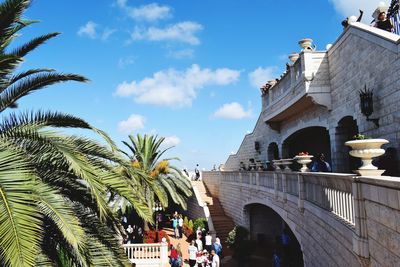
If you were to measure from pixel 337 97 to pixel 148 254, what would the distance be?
444 inches

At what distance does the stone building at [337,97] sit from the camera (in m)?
8.58

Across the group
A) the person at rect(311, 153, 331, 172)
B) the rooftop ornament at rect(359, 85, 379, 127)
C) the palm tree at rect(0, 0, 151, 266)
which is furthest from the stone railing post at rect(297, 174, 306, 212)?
the palm tree at rect(0, 0, 151, 266)

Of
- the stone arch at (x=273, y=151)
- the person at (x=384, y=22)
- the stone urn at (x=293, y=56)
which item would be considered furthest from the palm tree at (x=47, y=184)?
the stone arch at (x=273, y=151)

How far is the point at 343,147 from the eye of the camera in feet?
41.7

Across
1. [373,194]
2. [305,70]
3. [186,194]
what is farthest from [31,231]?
[186,194]

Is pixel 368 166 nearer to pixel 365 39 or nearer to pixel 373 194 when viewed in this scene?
pixel 373 194

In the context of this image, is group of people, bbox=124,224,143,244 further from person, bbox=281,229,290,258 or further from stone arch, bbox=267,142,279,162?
stone arch, bbox=267,142,279,162

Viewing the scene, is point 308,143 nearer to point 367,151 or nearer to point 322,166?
point 322,166

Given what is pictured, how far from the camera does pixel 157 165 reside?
22859 millimetres

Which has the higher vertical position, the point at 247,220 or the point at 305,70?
the point at 305,70

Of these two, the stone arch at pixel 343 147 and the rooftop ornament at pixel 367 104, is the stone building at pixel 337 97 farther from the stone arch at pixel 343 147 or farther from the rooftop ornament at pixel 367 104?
the rooftop ornament at pixel 367 104

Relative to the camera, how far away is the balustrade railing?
18.1 feet

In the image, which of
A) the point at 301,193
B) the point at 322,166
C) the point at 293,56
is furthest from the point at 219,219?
the point at 301,193

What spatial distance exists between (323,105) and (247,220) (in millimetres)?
9416
